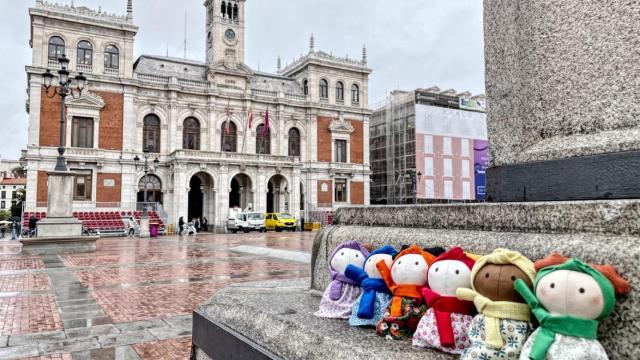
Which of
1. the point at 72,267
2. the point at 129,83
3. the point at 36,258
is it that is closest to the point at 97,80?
the point at 129,83

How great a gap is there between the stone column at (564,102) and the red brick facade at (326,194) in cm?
3800

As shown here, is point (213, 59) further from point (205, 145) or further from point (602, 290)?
point (602, 290)

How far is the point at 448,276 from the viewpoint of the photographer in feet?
6.70

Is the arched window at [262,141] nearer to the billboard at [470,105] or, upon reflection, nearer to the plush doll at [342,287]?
the billboard at [470,105]

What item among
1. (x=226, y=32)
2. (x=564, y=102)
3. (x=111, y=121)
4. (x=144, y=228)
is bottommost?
(x=144, y=228)

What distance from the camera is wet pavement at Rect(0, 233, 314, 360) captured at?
4691mm

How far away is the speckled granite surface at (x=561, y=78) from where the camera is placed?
8.14 feet

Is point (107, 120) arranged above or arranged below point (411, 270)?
above

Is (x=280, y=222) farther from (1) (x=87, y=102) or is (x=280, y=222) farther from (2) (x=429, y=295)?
(2) (x=429, y=295)

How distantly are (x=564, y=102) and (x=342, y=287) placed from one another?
5.90ft

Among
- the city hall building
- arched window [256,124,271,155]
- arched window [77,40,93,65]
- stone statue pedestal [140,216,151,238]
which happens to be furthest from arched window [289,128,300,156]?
arched window [77,40,93,65]

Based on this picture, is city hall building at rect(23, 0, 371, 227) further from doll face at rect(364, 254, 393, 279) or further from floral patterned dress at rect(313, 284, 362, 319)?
doll face at rect(364, 254, 393, 279)

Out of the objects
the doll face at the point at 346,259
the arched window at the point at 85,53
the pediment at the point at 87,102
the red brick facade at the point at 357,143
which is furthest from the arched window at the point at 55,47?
the doll face at the point at 346,259

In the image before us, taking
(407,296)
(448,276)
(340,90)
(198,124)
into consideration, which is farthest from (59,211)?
(340,90)
